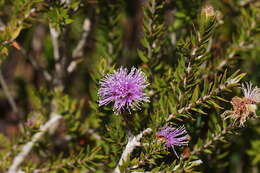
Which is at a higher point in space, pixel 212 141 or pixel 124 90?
pixel 124 90

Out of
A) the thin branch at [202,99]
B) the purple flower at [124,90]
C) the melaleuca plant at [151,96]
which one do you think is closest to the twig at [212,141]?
the melaleuca plant at [151,96]

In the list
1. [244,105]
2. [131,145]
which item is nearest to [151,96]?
[131,145]

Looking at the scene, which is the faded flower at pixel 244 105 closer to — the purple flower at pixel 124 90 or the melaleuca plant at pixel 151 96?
the melaleuca plant at pixel 151 96

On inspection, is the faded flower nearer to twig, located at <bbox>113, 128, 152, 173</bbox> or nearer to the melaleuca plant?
the melaleuca plant

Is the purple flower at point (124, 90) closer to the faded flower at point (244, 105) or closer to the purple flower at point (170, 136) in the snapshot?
the purple flower at point (170, 136)

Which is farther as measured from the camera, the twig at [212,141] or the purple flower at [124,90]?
the twig at [212,141]

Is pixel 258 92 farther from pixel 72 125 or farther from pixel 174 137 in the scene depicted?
pixel 72 125

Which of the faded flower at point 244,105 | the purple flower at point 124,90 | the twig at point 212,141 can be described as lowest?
the twig at point 212,141

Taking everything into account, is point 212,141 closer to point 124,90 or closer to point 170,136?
point 170,136

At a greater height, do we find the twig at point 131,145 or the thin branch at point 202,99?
the thin branch at point 202,99
